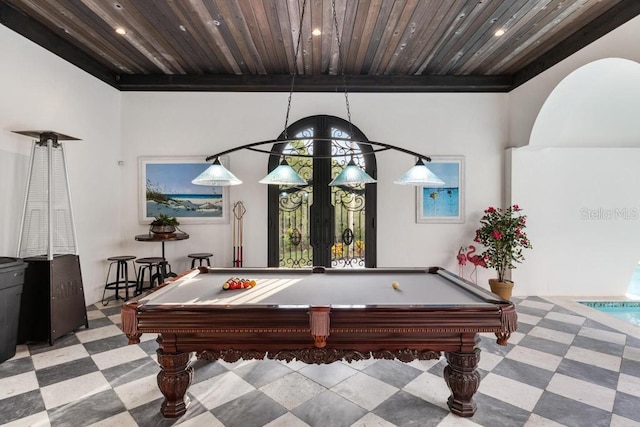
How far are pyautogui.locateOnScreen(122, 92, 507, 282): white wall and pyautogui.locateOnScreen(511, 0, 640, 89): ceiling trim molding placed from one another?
1.92 feet

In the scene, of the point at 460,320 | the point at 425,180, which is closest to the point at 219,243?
the point at 425,180

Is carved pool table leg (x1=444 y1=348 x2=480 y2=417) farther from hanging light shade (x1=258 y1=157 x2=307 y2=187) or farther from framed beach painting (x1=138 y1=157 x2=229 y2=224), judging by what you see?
framed beach painting (x1=138 y1=157 x2=229 y2=224)

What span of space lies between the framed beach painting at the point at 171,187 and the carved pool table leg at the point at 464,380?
4158mm

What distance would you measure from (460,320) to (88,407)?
2.69 meters

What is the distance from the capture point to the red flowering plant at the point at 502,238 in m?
4.46

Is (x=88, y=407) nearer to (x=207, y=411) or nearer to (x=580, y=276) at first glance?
Answer: (x=207, y=411)

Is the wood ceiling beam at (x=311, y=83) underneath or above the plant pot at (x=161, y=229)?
above

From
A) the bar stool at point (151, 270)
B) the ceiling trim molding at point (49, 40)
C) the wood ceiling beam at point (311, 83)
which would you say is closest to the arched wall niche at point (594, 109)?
the wood ceiling beam at point (311, 83)

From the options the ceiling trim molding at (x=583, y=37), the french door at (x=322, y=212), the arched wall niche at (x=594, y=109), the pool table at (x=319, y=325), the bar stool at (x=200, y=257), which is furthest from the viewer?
the french door at (x=322, y=212)

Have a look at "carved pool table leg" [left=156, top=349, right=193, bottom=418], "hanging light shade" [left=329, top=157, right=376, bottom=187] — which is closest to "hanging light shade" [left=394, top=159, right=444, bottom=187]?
"hanging light shade" [left=329, top=157, right=376, bottom=187]

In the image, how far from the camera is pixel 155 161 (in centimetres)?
488

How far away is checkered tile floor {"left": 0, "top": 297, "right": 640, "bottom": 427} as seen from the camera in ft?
6.89

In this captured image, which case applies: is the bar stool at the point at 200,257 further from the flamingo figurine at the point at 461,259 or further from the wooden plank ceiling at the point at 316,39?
the flamingo figurine at the point at 461,259

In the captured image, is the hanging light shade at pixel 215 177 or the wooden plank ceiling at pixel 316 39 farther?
the wooden plank ceiling at pixel 316 39
